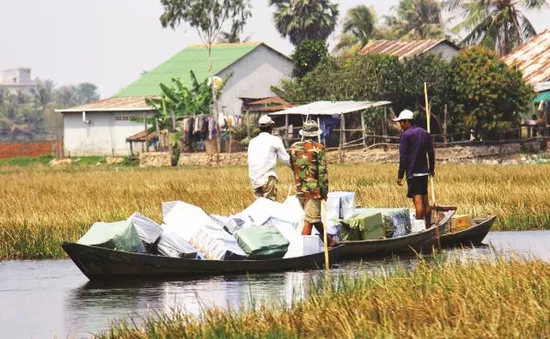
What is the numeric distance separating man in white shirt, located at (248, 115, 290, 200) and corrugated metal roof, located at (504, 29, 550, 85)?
32.3 meters

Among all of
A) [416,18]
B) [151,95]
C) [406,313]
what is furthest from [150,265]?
[416,18]

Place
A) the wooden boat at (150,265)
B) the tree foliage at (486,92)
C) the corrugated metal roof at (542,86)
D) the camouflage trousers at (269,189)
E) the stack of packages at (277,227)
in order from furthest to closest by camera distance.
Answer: the corrugated metal roof at (542,86)
the tree foliage at (486,92)
the camouflage trousers at (269,189)
the stack of packages at (277,227)
the wooden boat at (150,265)

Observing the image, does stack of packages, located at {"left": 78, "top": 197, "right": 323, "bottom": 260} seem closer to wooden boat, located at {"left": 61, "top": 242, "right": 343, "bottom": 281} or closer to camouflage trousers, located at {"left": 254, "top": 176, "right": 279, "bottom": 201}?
wooden boat, located at {"left": 61, "top": 242, "right": 343, "bottom": 281}

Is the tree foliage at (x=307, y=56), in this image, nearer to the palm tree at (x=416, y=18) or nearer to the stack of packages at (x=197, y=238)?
the palm tree at (x=416, y=18)

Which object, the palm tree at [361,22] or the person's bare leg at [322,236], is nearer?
the person's bare leg at [322,236]

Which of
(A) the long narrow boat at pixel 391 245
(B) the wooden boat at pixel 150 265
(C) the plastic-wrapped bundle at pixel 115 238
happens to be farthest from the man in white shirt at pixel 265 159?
(C) the plastic-wrapped bundle at pixel 115 238

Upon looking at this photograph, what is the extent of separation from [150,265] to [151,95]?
44526 millimetres

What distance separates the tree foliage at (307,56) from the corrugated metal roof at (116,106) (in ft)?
21.6

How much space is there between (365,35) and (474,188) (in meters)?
45.4

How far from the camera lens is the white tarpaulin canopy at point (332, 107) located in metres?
42.6

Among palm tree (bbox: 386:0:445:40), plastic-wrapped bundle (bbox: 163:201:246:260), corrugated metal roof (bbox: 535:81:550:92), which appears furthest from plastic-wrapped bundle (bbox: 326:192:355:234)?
palm tree (bbox: 386:0:445:40)

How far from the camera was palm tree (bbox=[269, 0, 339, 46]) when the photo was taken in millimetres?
70500

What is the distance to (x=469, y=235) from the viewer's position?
16.4 m

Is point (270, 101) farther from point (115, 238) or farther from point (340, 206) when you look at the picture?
point (115, 238)
